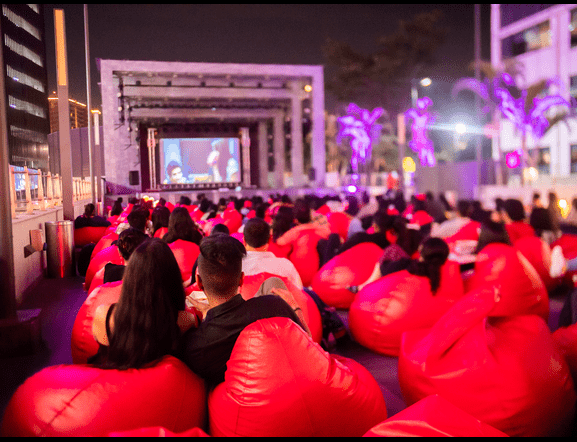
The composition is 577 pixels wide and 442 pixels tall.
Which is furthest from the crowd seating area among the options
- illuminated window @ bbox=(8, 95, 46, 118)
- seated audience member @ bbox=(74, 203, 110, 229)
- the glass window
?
the glass window

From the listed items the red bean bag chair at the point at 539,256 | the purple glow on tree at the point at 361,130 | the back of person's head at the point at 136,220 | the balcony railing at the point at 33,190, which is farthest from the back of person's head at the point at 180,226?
the purple glow on tree at the point at 361,130

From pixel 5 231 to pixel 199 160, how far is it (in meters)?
19.1

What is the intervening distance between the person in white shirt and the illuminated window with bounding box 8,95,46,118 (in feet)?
6.86

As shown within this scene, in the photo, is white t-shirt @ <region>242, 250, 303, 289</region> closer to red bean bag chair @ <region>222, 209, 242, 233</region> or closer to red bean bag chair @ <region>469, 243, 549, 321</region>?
red bean bag chair @ <region>469, 243, 549, 321</region>

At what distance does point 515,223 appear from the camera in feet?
20.8

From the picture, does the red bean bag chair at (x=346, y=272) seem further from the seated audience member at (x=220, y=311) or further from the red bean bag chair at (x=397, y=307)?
the seated audience member at (x=220, y=311)

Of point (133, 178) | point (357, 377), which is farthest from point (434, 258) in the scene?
point (133, 178)

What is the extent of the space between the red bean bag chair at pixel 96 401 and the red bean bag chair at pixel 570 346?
6.55 ft

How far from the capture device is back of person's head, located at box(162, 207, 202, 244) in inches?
187

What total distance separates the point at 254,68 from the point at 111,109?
5738mm

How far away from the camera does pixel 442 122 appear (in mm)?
39094

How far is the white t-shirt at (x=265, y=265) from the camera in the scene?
3.63 meters

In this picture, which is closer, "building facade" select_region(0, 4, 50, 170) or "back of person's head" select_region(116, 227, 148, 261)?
"back of person's head" select_region(116, 227, 148, 261)

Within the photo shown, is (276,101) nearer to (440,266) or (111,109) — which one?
(111,109)
